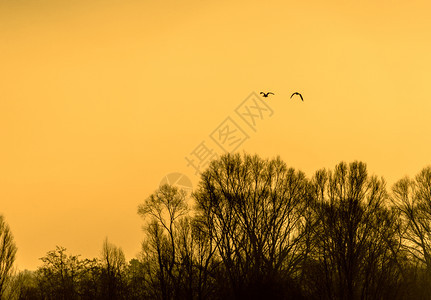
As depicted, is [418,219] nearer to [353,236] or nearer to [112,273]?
[353,236]

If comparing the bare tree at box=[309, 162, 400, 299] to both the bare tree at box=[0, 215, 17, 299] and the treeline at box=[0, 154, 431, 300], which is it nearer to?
the treeline at box=[0, 154, 431, 300]

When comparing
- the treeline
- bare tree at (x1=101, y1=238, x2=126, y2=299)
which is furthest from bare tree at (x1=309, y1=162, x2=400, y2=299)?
bare tree at (x1=101, y1=238, x2=126, y2=299)

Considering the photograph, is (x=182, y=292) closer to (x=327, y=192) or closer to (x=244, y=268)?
(x=244, y=268)

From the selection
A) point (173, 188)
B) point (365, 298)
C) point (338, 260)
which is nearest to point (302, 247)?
point (338, 260)

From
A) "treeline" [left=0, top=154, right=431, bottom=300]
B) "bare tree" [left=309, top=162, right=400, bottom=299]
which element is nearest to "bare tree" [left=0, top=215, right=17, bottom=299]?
"treeline" [left=0, top=154, right=431, bottom=300]

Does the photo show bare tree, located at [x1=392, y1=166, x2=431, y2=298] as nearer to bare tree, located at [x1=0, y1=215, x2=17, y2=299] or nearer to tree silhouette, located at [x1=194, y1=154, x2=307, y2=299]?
tree silhouette, located at [x1=194, y1=154, x2=307, y2=299]

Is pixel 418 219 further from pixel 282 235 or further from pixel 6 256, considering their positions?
pixel 6 256

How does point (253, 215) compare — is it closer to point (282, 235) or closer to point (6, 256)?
point (282, 235)

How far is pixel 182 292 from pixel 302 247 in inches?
550

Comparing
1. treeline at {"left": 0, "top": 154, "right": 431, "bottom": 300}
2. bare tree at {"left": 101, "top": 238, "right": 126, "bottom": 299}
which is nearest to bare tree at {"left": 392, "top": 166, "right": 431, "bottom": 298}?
treeline at {"left": 0, "top": 154, "right": 431, "bottom": 300}

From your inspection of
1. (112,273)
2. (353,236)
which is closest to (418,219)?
(353,236)

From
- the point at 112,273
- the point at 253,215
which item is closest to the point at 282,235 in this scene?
the point at 253,215

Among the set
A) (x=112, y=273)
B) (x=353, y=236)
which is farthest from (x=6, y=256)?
(x=353, y=236)

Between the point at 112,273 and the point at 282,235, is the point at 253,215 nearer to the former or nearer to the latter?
the point at 282,235
